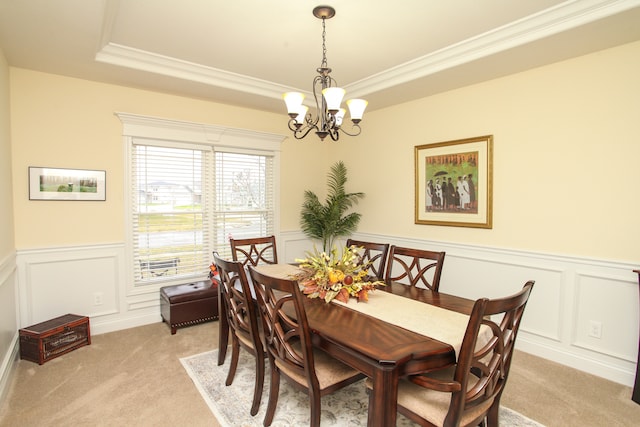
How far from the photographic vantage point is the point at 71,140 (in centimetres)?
331

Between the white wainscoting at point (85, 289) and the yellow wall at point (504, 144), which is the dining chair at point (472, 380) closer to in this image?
the yellow wall at point (504, 144)

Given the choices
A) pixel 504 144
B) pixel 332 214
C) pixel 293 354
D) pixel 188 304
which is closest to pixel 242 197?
pixel 332 214

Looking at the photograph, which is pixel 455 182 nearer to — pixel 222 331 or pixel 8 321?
pixel 222 331

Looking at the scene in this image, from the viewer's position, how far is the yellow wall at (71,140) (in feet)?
10.2

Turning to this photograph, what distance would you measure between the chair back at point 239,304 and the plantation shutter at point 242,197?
182cm

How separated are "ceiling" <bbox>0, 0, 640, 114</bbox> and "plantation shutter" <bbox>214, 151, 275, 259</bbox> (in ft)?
3.35

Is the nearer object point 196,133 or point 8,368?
point 8,368

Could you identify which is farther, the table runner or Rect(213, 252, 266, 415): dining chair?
Rect(213, 252, 266, 415): dining chair

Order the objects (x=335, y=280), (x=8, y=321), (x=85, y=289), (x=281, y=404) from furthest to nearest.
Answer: (x=85, y=289), (x=8, y=321), (x=281, y=404), (x=335, y=280)

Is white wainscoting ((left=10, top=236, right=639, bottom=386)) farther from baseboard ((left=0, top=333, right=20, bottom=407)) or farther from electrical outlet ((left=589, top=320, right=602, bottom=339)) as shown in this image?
baseboard ((left=0, top=333, right=20, bottom=407))

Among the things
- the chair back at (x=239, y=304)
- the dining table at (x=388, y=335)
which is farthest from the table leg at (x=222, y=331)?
the dining table at (x=388, y=335)

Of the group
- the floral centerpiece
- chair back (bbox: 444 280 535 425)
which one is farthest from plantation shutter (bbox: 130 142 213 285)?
chair back (bbox: 444 280 535 425)

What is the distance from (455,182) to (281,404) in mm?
2696

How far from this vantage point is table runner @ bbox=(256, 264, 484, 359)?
1658 millimetres
